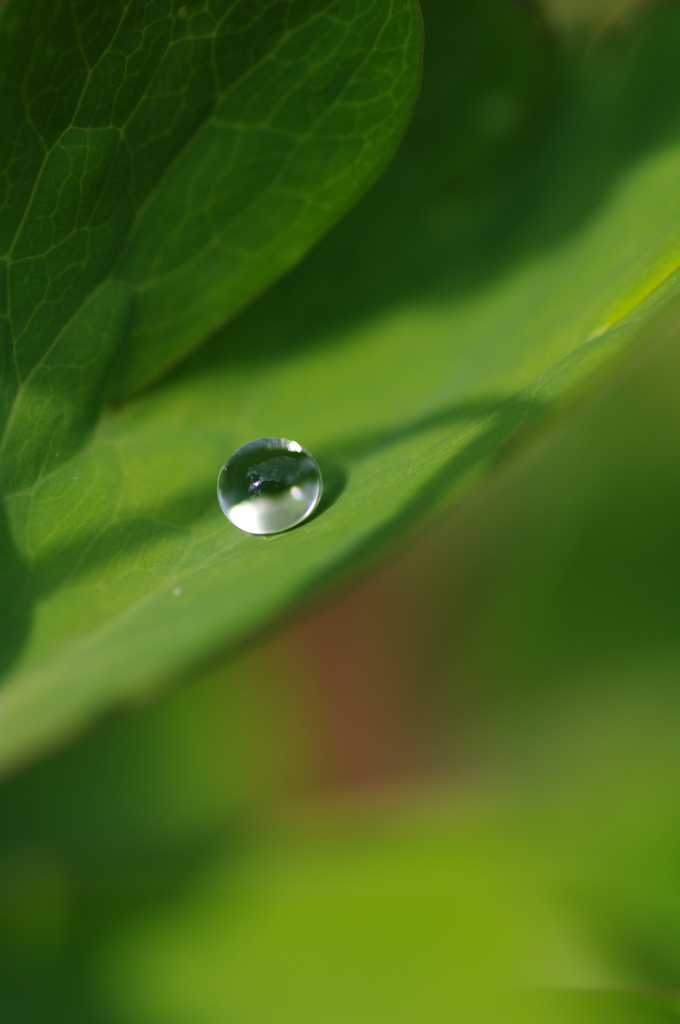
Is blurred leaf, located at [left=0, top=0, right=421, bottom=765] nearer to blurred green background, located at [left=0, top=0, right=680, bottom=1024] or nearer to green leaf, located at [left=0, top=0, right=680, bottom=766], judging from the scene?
green leaf, located at [left=0, top=0, right=680, bottom=766]

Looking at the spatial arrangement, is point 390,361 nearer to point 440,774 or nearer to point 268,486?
point 268,486

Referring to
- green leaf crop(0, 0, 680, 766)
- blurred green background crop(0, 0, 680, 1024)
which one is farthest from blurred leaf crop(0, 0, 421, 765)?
blurred green background crop(0, 0, 680, 1024)

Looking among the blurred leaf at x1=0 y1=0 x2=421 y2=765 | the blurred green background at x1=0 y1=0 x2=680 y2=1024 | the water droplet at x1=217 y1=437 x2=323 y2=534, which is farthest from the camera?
the blurred green background at x1=0 y1=0 x2=680 y2=1024

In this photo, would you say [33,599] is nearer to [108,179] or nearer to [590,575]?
[108,179]

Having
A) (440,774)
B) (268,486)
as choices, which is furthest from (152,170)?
(440,774)

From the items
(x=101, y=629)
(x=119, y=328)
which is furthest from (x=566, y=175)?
(x=101, y=629)
